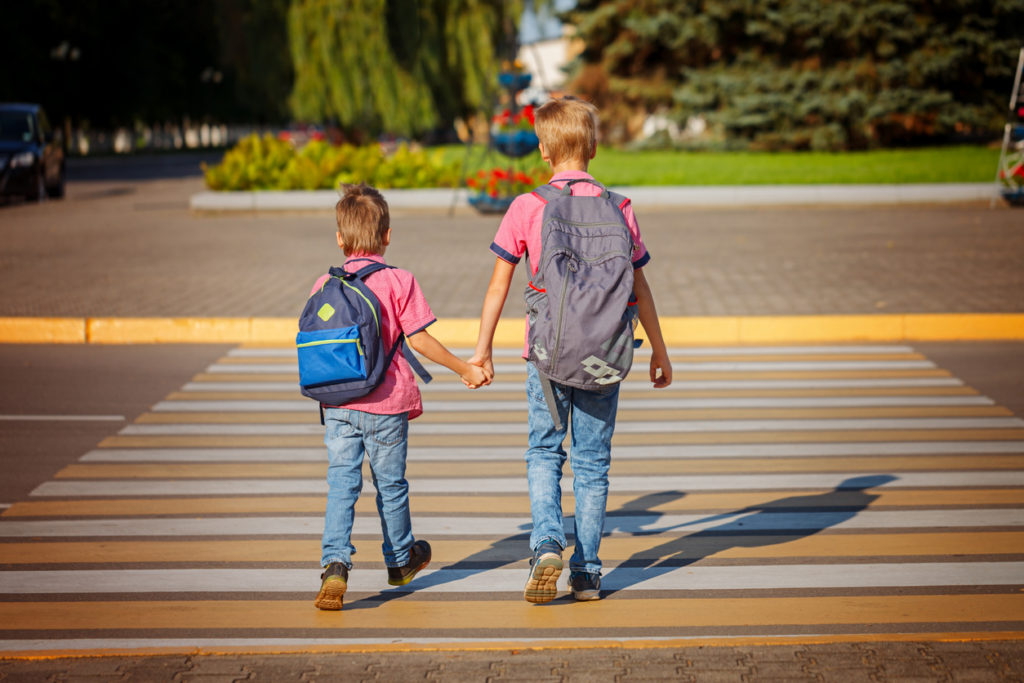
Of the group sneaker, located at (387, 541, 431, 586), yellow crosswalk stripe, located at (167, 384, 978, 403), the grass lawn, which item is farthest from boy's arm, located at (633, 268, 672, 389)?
the grass lawn

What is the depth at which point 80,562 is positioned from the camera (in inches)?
171

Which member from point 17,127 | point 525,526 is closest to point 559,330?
point 525,526

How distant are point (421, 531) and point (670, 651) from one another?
1.62 metres

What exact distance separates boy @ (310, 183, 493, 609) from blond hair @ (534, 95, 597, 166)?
69 centimetres

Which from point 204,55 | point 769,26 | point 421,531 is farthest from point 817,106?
point 204,55

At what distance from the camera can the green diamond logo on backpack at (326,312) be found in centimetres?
357

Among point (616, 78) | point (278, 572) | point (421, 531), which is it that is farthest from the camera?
point (616, 78)

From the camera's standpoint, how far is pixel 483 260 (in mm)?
12945

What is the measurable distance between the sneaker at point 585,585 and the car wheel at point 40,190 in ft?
71.3

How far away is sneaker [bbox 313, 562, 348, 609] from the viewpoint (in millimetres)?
3701

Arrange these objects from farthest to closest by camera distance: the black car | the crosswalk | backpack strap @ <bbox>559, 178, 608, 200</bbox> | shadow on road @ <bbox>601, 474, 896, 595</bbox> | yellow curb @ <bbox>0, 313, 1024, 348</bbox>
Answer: the black car
yellow curb @ <bbox>0, 313, 1024, 348</bbox>
shadow on road @ <bbox>601, 474, 896, 595</bbox>
the crosswalk
backpack strap @ <bbox>559, 178, 608, 200</bbox>

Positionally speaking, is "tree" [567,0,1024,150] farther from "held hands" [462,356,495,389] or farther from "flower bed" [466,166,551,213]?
"held hands" [462,356,495,389]

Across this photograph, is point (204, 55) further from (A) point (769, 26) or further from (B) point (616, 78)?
(A) point (769, 26)

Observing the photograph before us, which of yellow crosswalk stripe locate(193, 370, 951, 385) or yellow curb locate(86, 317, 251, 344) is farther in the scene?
yellow curb locate(86, 317, 251, 344)
